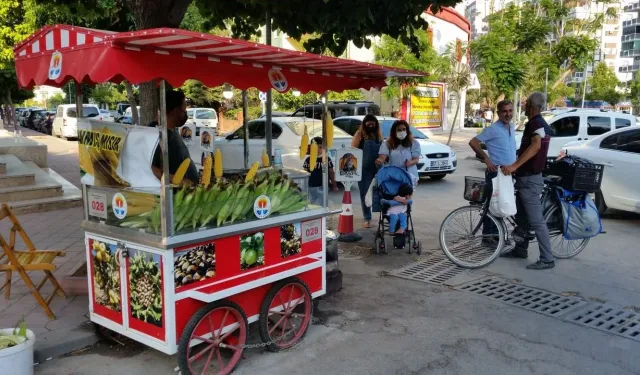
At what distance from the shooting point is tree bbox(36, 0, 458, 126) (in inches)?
215

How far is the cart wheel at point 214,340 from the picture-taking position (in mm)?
3447

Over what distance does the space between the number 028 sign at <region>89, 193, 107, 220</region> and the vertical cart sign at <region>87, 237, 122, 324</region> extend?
7.3 inches

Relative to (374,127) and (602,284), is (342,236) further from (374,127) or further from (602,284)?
(602,284)

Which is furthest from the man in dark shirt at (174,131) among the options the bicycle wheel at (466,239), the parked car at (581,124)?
the parked car at (581,124)

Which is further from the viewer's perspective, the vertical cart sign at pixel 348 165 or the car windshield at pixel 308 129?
the car windshield at pixel 308 129

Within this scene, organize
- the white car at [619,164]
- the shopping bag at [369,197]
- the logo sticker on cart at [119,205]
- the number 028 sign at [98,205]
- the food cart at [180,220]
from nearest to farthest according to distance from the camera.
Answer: the food cart at [180,220] < the logo sticker on cart at [119,205] < the number 028 sign at [98,205] < the shopping bag at [369,197] < the white car at [619,164]

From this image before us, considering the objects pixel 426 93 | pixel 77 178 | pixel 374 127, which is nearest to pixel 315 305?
pixel 374 127

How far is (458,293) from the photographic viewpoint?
5375 millimetres

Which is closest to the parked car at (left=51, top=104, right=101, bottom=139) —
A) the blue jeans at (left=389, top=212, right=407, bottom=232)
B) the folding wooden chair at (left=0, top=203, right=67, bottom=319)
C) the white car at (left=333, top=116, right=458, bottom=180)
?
the white car at (left=333, top=116, right=458, bottom=180)

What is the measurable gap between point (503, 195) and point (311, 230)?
8.40 feet

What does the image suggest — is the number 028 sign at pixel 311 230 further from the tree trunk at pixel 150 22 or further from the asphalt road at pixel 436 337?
the tree trunk at pixel 150 22

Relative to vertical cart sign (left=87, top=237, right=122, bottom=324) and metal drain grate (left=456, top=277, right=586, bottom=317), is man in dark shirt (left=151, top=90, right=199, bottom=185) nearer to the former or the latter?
vertical cart sign (left=87, top=237, right=122, bottom=324)

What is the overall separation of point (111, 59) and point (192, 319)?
1677mm

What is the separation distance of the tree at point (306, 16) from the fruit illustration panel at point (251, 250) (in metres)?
2.27
